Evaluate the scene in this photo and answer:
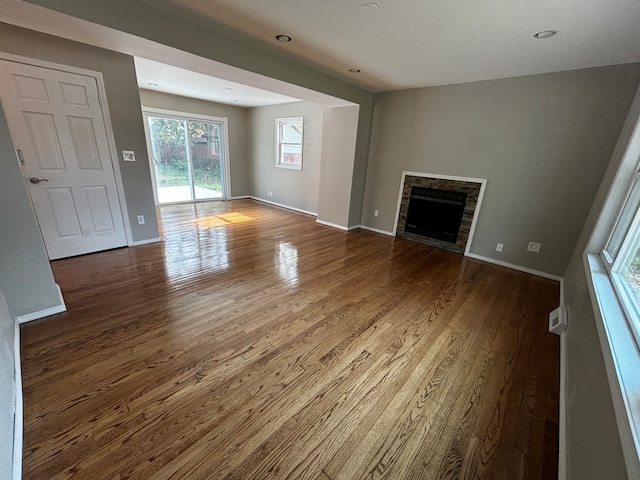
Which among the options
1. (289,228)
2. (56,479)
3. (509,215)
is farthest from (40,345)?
(509,215)

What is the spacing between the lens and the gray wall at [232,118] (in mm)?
5391

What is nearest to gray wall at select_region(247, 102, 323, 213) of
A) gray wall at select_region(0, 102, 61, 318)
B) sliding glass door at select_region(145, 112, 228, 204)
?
sliding glass door at select_region(145, 112, 228, 204)

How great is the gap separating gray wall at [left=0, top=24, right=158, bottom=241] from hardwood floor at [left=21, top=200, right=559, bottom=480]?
0.86 meters

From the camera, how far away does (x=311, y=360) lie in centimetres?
175

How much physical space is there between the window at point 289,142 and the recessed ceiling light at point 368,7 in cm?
396

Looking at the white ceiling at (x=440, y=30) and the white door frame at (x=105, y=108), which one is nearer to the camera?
the white ceiling at (x=440, y=30)

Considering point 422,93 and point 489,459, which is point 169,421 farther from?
point 422,93

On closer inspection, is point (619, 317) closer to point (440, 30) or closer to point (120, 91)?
point (440, 30)

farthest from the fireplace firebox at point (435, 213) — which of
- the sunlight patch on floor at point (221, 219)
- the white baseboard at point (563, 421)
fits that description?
the sunlight patch on floor at point (221, 219)

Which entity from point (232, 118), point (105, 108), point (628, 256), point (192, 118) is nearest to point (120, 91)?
point (105, 108)

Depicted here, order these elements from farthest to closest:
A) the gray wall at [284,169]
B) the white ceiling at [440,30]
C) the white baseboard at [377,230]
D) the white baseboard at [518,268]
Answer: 1. the gray wall at [284,169]
2. the white baseboard at [377,230]
3. the white baseboard at [518,268]
4. the white ceiling at [440,30]

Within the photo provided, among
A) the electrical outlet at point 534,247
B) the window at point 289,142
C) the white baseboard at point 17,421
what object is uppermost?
the window at point 289,142

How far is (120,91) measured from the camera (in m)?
3.00

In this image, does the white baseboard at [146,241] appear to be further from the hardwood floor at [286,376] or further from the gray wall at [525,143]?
the gray wall at [525,143]
